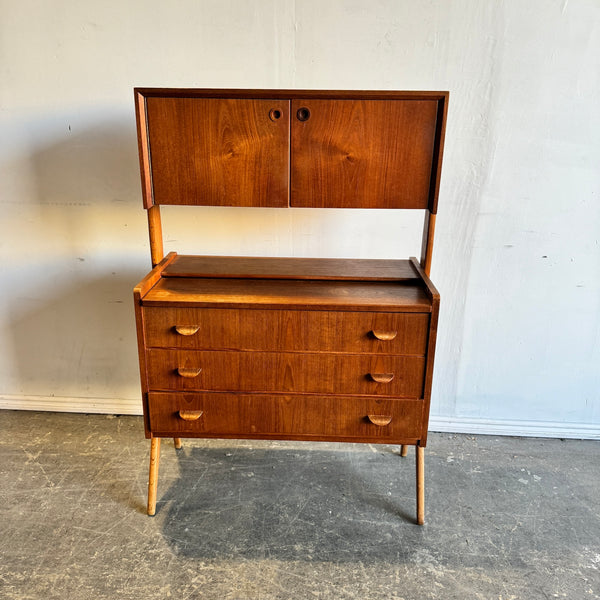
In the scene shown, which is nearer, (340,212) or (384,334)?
(384,334)

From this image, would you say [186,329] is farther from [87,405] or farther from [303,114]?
[87,405]

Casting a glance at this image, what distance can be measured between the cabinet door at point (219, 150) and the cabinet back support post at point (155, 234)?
10 centimetres

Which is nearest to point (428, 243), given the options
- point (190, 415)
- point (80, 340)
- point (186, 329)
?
point (186, 329)

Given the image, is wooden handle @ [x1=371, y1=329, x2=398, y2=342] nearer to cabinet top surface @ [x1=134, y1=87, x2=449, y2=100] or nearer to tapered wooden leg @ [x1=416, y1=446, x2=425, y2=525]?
tapered wooden leg @ [x1=416, y1=446, x2=425, y2=525]

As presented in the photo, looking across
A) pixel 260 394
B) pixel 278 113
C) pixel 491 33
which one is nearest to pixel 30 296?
pixel 260 394

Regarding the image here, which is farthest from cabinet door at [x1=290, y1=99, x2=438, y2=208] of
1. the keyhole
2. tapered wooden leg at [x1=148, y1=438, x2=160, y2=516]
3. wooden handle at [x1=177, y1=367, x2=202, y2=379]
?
tapered wooden leg at [x1=148, y1=438, x2=160, y2=516]

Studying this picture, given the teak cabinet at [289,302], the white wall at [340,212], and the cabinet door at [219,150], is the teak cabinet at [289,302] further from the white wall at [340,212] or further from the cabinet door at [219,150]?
the white wall at [340,212]

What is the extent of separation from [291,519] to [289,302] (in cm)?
79

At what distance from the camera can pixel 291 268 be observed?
186 cm

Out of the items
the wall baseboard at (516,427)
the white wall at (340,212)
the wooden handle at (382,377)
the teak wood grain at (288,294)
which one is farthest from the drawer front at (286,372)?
the wall baseboard at (516,427)

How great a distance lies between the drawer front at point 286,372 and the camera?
1602mm

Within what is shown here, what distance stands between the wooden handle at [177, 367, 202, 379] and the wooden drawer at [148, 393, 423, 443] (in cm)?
8

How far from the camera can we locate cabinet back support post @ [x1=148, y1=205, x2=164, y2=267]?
5.79 feet

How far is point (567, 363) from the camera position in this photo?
2.18m
